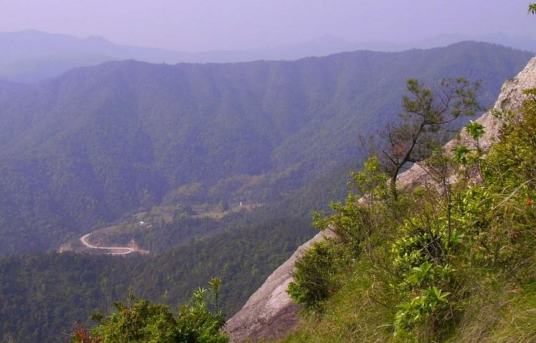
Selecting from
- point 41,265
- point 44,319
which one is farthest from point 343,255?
point 41,265

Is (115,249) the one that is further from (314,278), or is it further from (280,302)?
(314,278)

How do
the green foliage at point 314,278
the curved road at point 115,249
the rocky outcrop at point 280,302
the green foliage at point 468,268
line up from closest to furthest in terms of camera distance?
1. the green foliage at point 468,268
2. the green foliage at point 314,278
3. the rocky outcrop at point 280,302
4. the curved road at point 115,249

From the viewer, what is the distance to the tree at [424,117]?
1720cm

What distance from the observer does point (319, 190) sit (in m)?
161

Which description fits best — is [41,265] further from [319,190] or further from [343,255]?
[343,255]

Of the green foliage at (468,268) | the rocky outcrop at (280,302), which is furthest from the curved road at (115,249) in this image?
the green foliage at (468,268)

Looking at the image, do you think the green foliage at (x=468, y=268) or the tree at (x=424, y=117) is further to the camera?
the tree at (x=424, y=117)

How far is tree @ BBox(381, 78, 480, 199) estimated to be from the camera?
17203 millimetres

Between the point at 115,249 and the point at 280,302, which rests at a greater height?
the point at 280,302

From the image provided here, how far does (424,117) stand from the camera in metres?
17.5

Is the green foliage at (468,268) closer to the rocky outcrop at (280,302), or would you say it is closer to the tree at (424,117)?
the rocky outcrop at (280,302)

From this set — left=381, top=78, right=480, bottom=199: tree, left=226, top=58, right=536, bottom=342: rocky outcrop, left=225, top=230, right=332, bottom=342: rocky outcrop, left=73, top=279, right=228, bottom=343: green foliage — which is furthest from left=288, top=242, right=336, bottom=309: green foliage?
left=381, top=78, right=480, bottom=199: tree

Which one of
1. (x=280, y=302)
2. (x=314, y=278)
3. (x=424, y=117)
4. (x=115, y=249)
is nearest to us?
(x=314, y=278)

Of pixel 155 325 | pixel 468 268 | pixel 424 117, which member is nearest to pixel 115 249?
pixel 424 117
